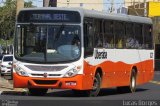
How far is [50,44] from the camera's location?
706 inches

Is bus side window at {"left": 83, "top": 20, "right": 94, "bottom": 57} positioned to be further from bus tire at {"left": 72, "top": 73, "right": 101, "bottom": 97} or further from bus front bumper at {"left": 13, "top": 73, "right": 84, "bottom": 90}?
bus tire at {"left": 72, "top": 73, "right": 101, "bottom": 97}

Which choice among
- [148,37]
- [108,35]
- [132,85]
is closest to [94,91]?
[108,35]

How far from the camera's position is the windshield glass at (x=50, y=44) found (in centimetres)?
1778

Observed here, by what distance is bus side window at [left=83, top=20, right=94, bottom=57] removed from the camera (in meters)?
18.1

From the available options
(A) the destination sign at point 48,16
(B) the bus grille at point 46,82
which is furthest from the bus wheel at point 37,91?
(A) the destination sign at point 48,16

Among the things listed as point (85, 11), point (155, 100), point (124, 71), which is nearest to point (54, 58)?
point (85, 11)

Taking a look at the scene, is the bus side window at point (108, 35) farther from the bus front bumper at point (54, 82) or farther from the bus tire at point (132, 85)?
the bus tire at point (132, 85)

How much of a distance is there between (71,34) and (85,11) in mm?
1028

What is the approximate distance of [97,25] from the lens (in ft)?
63.3

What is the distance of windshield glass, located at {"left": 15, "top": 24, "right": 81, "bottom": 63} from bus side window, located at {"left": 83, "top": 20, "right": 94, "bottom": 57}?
1.10 ft

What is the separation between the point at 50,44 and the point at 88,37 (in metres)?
1.30

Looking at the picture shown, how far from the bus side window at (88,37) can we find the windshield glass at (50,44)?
336 mm

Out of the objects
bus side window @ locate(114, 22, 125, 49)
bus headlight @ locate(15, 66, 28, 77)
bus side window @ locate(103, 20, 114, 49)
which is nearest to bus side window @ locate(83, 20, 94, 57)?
bus side window @ locate(103, 20, 114, 49)

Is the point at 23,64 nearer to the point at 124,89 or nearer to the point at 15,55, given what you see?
the point at 15,55
